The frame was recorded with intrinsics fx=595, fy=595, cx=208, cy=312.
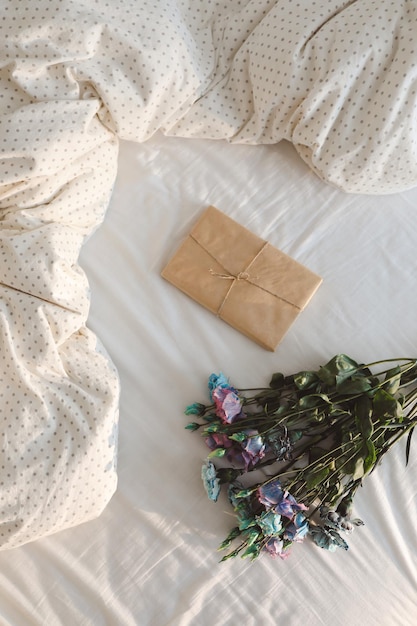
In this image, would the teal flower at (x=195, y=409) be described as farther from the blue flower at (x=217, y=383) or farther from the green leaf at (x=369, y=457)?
the green leaf at (x=369, y=457)

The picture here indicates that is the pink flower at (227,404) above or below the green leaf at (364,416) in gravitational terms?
below

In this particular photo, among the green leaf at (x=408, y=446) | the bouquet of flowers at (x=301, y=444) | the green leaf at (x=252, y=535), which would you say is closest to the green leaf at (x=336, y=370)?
the bouquet of flowers at (x=301, y=444)

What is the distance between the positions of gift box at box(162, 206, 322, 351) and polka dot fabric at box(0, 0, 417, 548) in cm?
17

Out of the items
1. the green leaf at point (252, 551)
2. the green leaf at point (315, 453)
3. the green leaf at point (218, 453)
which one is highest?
the green leaf at point (315, 453)

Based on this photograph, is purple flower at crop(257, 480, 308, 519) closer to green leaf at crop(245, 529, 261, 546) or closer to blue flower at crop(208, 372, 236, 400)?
green leaf at crop(245, 529, 261, 546)

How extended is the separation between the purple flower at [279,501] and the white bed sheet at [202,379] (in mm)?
95

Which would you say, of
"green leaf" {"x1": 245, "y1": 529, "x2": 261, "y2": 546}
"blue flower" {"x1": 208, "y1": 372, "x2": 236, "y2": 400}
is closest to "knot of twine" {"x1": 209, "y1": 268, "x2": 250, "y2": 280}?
"blue flower" {"x1": 208, "y1": 372, "x2": 236, "y2": 400}

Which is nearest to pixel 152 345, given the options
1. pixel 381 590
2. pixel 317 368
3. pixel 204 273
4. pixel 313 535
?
pixel 204 273

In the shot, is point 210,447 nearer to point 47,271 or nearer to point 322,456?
point 322,456

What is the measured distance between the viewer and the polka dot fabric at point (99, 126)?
889 mm

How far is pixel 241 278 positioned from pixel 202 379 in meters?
0.18

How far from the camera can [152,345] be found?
1.00 meters

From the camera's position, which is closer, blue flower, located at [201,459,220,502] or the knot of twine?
blue flower, located at [201,459,220,502]

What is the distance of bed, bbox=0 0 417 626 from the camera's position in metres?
0.90
